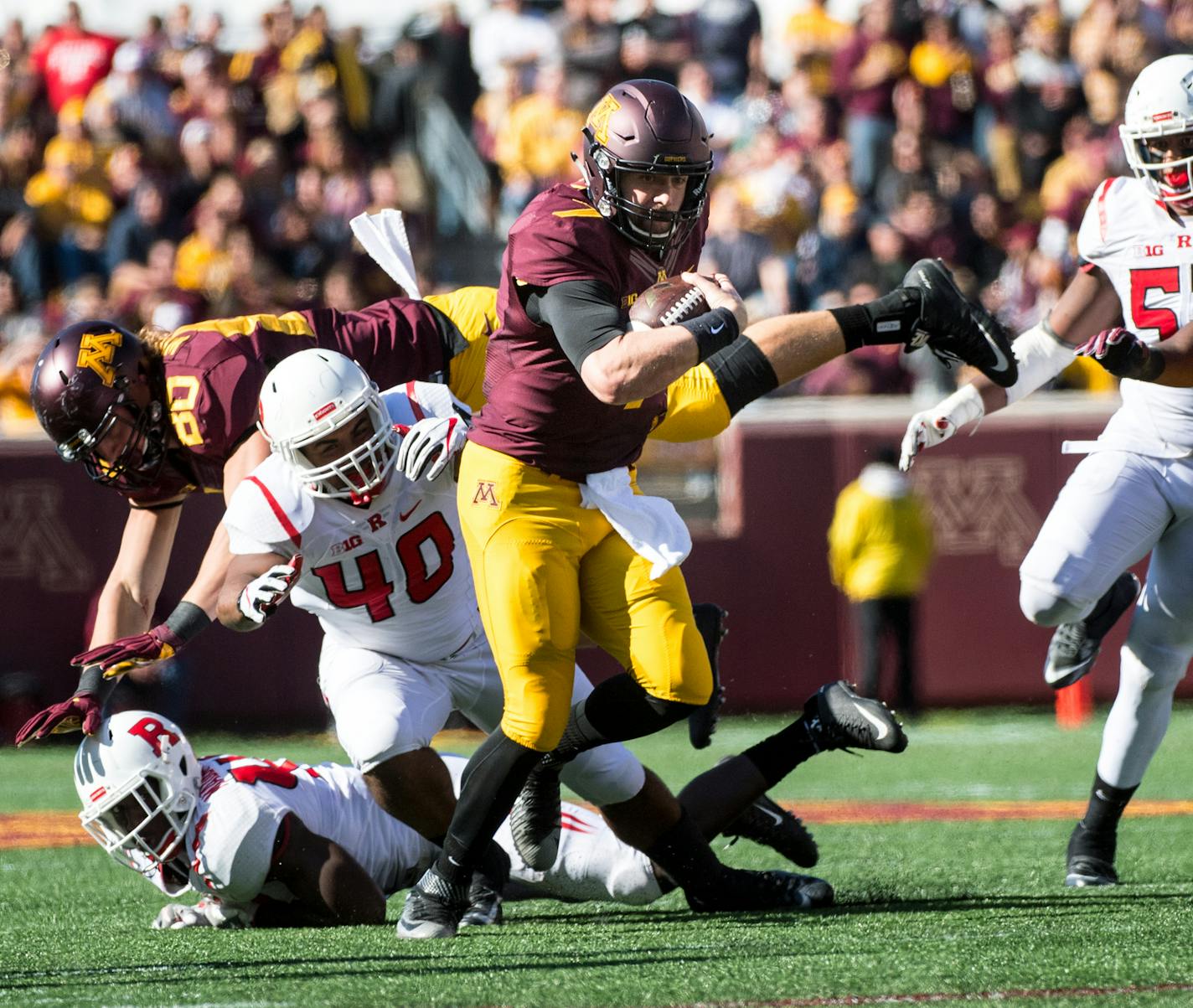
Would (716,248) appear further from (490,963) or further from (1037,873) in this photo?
(490,963)

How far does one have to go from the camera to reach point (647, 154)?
4.07 metres

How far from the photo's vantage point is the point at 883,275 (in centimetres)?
1084

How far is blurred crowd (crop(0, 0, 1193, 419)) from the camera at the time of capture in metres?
11.1

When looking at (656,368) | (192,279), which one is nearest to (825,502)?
(192,279)

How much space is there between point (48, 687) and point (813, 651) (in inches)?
164

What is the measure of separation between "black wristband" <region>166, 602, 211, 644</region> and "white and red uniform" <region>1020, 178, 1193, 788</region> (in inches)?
81.5

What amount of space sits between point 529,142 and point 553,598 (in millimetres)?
8300

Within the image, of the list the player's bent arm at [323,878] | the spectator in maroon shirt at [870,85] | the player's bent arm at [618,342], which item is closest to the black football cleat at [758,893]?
the player's bent arm at [323,878]

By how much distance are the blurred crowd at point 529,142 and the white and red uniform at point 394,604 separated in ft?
20.1

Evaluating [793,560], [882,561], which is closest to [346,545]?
[882,561]

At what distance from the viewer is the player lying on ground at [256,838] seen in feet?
14.9

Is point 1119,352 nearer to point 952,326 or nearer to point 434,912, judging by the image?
point 952,326

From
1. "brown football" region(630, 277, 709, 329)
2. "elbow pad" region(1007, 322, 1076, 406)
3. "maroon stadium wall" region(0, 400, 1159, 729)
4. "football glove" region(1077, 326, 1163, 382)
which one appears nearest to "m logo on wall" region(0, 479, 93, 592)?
"maroon stadium wall" region(0, 400, 1159, 729)

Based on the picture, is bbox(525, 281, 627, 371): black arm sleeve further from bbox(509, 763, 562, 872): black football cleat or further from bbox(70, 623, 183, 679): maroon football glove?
bbox(70, 623, 183, 679): maroon football glove
